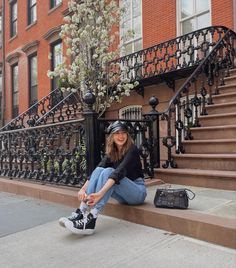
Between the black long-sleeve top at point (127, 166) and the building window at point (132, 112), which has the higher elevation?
the building window at point (132, 112)

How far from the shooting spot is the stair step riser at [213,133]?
6.43 m

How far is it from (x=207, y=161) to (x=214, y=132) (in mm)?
877

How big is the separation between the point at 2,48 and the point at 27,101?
488 centimetres

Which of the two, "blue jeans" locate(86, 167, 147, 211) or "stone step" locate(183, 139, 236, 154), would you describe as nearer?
"blue jeans" locate(86, 167, 147, 211)

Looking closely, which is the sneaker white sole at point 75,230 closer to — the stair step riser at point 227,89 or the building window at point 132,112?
the stair step riser at point 227,89

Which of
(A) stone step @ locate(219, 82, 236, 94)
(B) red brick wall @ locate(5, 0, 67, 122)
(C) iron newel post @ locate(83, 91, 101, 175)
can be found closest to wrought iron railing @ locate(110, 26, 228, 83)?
(A) stone step @ locate(219, 82, 236, 94)

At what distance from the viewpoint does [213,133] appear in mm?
6715

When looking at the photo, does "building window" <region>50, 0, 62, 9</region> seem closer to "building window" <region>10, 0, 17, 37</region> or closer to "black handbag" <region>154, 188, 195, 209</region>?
"building window" <region>10, 0, 17, 37</region>

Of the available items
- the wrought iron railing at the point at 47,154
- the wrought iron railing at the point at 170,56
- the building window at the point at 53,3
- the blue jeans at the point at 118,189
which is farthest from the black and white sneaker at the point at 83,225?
A: the building window at the point at 53,3

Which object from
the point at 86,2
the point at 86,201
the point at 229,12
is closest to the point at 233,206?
the point at 86,201

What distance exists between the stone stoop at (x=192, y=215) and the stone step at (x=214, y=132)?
4.86ft

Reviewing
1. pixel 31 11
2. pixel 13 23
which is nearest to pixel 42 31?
pixel 31 11

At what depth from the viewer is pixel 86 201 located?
4.03 metres

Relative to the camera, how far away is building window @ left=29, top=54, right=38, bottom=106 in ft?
62.2
